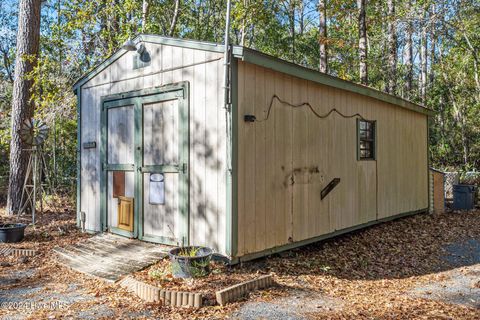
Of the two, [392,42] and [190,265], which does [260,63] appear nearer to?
[190,265]

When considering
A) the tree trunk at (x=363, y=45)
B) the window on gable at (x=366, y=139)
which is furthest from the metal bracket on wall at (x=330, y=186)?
the tree trunk at (x=363, y=45)

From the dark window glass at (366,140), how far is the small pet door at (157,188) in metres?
3.69

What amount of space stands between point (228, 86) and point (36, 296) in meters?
2.97

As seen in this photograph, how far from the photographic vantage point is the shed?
460 cm

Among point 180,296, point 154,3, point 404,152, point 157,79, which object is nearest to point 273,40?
point 154,3

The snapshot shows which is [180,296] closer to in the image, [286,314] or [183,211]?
[286,314]

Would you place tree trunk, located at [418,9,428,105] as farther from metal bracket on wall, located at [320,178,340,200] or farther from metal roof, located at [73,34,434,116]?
metal bracket on wall, located at [320,178,340,200]

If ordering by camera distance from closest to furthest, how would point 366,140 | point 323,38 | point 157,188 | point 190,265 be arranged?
point 190,265 < point 157,188 < point 366,140 < point 323,38

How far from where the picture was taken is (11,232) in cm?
588

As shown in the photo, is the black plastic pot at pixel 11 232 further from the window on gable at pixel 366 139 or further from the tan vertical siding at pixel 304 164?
the window on gable at pixel 366 139

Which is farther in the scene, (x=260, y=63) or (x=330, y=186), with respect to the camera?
(x=330, y=186)

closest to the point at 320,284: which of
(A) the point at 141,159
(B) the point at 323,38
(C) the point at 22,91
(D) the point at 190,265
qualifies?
(D) the point at 190,265

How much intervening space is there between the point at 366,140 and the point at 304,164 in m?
2.26

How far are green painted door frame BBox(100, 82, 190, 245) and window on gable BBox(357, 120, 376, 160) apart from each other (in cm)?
346
